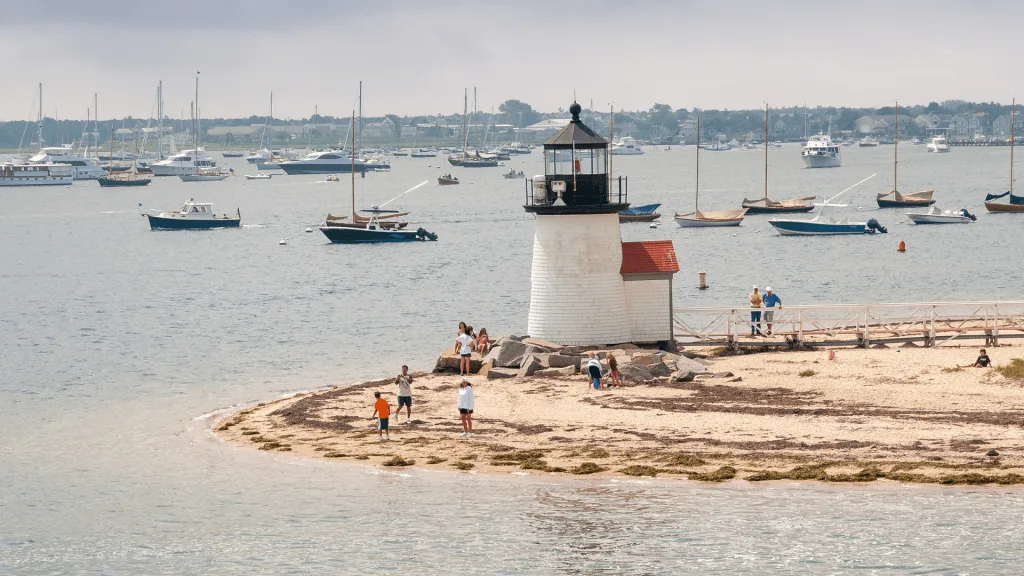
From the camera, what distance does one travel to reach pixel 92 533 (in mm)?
25047

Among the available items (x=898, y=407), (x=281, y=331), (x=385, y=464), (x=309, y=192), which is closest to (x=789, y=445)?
(x=898, y=407)

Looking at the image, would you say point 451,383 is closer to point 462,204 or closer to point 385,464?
point 385,464

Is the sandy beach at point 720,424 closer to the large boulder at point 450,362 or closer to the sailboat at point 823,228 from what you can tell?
the large boulder at point 450,362

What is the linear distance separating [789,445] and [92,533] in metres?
13.5

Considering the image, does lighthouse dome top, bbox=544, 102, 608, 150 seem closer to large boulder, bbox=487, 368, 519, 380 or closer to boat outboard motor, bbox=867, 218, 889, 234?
large boulder, bbox=487, 368, 519, 380

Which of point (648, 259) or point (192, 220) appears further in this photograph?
point (192, 220)

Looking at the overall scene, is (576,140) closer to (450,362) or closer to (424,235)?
(450,362)

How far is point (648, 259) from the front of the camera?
→ 1476 inches

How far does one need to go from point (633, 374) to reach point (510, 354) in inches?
144

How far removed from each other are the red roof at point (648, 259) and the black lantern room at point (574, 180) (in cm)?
126

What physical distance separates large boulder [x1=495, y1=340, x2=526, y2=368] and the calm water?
640cm

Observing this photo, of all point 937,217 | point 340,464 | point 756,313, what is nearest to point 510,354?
point 340,464

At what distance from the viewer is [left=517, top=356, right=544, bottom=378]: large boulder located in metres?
35.4

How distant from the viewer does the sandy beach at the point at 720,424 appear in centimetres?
2664
